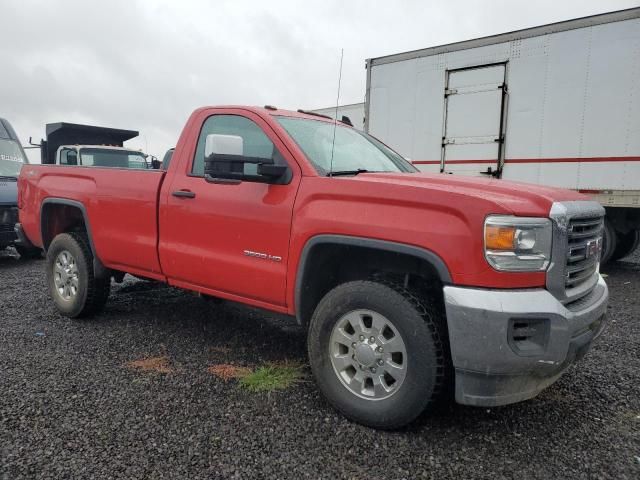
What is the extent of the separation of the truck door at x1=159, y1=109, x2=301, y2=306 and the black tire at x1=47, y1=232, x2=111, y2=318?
1116 millimetres

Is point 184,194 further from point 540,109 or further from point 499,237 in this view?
point 540,109

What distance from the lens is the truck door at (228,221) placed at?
125 inches

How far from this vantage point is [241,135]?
3.64m

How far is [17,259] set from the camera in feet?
27.6

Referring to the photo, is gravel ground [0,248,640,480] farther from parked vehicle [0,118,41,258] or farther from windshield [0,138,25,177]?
windshield [0,138,25,177]

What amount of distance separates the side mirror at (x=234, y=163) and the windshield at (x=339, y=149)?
280 millimetres

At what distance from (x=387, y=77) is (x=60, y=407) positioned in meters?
8.14

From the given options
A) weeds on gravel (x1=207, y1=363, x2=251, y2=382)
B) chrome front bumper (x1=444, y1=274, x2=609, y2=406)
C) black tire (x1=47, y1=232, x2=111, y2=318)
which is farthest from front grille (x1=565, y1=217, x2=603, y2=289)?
black tire (x1=47, y1=232, x2=111, y2=318)

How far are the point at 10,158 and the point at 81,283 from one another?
5.51 meters

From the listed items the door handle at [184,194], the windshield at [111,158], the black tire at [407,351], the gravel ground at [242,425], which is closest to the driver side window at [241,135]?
the door handle at [184,194]

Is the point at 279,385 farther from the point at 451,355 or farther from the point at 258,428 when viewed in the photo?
the point at 451,355

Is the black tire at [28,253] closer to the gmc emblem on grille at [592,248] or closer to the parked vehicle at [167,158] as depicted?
the parked vehicle at [167,158]

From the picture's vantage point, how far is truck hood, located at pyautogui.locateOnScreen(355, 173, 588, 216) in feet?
8.05

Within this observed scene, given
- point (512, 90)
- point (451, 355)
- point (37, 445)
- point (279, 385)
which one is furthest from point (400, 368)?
point (512, 90)
